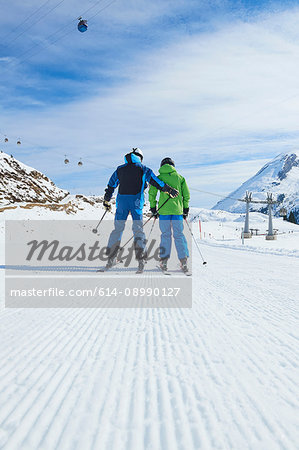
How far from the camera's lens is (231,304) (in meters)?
3.40

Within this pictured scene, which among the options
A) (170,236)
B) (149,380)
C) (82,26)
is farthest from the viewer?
(82,26)

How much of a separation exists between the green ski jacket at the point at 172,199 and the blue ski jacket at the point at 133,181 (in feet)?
0.73

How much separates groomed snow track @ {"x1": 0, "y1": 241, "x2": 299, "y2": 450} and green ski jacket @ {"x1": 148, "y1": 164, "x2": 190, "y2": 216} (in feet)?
11.8

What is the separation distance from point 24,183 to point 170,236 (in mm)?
76887

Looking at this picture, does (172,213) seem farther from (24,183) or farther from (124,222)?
(24,183)

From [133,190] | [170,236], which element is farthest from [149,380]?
[133,190]

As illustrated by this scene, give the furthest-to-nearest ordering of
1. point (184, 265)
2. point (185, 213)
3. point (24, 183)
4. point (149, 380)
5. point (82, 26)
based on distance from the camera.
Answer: point (24, 183)
point (82, 26)
point (185, 213)
point (184, 265)
point (149, 380)

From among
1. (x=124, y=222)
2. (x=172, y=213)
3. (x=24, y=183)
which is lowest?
(x=124, y=222)

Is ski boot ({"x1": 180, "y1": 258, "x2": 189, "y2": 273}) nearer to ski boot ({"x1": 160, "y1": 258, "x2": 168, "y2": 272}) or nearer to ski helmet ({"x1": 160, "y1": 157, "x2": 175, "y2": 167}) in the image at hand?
ski boot ({"x1": 160, "y1": 258, "x2": 168, "y2": 272})

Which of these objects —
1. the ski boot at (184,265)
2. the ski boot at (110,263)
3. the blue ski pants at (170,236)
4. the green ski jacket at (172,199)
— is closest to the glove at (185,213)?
the green ski jacket at (172,199)

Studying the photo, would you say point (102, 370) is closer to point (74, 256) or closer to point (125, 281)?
point (125, 281)

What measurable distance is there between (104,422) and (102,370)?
474 mm

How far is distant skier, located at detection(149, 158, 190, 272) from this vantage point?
20.4 feet

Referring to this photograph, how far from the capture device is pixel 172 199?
21.3 feet
